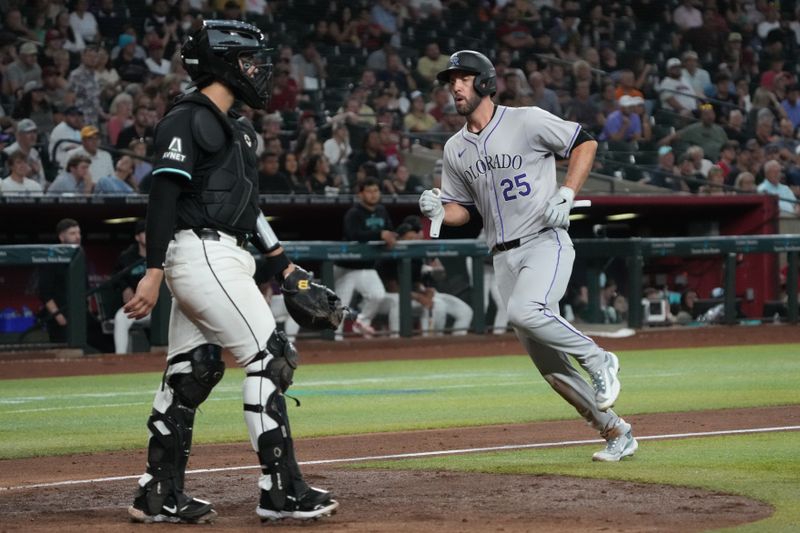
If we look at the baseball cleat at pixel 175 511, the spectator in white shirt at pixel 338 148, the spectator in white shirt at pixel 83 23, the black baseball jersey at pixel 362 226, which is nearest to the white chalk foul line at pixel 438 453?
the baseball cleat at pixel 175 511

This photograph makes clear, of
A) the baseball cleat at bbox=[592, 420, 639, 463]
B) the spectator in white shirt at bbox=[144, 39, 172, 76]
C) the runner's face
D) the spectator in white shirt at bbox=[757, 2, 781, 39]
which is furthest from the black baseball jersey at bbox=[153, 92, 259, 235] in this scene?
the spectator in white shirt at bbox=[757, 2, 781, 39]

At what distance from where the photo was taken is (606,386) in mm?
6809

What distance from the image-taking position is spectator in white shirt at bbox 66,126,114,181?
15.8 m

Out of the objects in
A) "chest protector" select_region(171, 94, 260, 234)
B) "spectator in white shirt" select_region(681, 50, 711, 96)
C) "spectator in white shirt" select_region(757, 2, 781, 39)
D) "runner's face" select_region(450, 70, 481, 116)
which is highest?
"spectator in white shirt" select_region(757, 2, 781, 39)

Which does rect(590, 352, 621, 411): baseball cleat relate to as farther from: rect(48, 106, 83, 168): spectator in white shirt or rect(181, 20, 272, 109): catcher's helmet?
rect(48, 106, 83, 168): spectator in white shirt

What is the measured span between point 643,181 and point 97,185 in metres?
8.93

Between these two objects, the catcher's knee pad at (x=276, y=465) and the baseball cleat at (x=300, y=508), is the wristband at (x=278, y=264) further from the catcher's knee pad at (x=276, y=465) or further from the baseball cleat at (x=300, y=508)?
the baseball cleat at (x=300, y=508)

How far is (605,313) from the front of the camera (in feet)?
58.5

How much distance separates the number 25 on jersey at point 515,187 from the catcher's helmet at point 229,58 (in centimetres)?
199

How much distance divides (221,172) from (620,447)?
107 inches

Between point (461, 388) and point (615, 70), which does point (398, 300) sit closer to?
point (461, 388)

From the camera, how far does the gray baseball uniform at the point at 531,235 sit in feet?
22.6

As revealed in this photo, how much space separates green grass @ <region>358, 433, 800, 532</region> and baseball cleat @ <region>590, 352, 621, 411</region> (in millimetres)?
307

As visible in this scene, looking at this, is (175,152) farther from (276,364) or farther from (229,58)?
(276,364)
